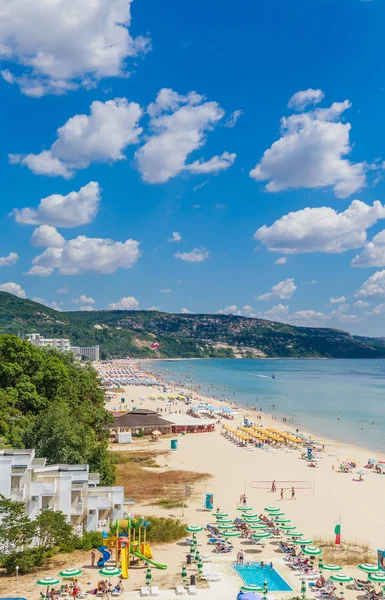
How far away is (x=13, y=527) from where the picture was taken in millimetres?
16500

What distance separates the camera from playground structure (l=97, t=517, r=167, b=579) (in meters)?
16.8

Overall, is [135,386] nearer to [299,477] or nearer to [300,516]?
→ [299,477]

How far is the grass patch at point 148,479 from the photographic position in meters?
27.0

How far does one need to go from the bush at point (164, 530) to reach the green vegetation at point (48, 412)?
3748 millimetres

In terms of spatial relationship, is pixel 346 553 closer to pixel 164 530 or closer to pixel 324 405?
pixel 164 530

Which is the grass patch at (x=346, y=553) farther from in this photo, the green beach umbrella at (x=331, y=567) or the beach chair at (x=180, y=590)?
the beach chair at (x=180, y=590)

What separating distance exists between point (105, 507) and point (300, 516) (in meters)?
10.1

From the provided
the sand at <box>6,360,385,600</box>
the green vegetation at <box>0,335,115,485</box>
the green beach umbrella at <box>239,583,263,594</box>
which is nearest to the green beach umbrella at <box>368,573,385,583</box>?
the sand at <box>6,360,385,600</box>

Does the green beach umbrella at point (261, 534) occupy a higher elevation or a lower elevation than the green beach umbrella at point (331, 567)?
lower

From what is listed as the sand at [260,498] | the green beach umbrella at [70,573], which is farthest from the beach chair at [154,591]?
the green beach umbrella at [70,573]

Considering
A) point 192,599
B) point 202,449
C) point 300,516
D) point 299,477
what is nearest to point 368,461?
point 299,477

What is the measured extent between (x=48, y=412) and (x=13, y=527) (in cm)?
1021

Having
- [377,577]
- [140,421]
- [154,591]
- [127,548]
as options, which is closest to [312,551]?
[377,577]

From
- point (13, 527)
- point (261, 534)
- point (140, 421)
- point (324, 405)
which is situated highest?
point (13, 527)
